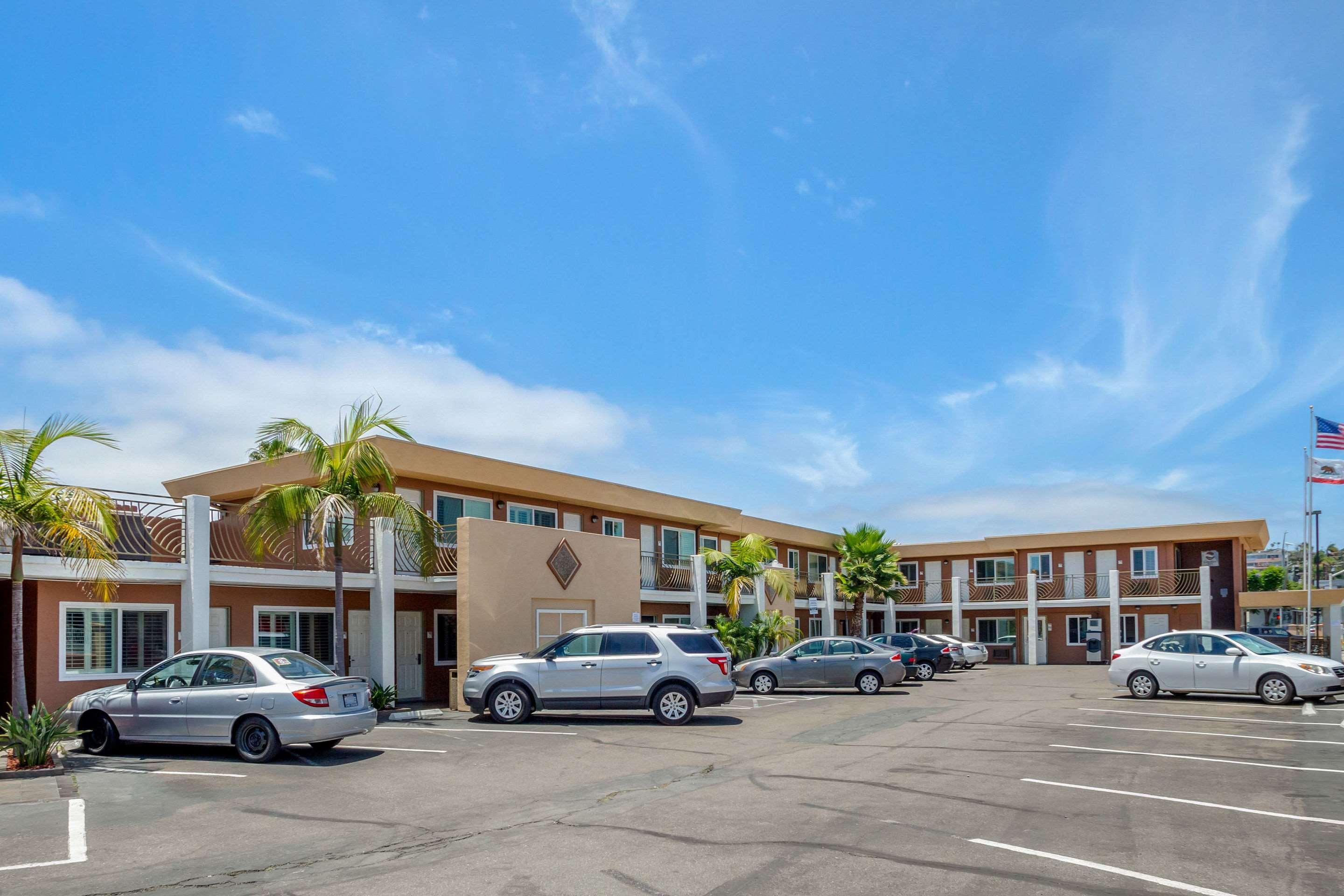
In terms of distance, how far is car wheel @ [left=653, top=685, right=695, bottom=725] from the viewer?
1772cm

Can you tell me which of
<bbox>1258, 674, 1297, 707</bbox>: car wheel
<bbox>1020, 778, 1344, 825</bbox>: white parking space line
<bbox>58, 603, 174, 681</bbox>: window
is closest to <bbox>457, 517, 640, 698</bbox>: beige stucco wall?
<bbox>58, 603, 174, 681</bbox>: window

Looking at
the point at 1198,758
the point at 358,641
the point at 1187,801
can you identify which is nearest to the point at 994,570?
the point at 358,641

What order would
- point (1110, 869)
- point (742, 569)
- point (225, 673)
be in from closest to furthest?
1. point (1110, 869)
2. point (225, 673)
3. point (742, 569)

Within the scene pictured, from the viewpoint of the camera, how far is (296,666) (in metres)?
14.0

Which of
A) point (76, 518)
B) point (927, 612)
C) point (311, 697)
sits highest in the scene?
point (76, 518)

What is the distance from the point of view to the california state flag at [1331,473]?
3259 centimetres

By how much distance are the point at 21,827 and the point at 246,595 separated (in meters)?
11.5

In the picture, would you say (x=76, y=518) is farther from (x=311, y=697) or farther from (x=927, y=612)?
(x=927, y=612)

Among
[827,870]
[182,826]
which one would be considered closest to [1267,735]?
[827,870]

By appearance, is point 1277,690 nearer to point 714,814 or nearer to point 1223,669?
point 1223,669

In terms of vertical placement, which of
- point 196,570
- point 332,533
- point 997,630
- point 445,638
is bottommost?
point 997,630

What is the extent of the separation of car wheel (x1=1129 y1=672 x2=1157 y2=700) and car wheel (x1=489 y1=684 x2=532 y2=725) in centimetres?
1295

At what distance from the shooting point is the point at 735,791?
36.1ft

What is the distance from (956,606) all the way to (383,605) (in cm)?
2970
